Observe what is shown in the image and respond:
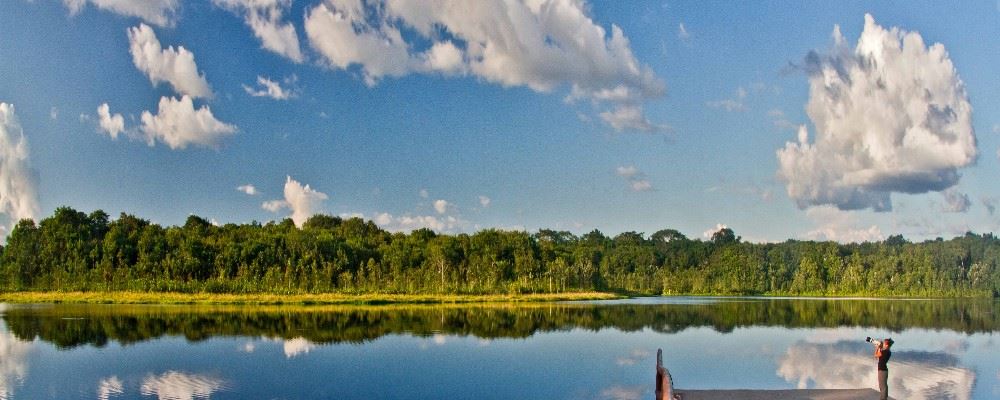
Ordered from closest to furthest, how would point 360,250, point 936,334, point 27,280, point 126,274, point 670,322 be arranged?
point 936,334, point 670,322, point 126,274, point 27,280, point 360,250

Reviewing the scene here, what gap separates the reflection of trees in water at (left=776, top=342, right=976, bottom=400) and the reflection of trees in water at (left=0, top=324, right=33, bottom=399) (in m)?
22.6

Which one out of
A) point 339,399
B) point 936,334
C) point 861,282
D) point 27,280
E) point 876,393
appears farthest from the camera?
point 861,282

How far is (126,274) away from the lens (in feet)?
253

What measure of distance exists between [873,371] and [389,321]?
26.7m

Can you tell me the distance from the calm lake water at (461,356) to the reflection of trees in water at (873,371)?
0.08 metres

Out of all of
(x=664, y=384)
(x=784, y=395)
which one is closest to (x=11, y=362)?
(x=664, y=384)

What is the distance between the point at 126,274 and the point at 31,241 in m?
18.1

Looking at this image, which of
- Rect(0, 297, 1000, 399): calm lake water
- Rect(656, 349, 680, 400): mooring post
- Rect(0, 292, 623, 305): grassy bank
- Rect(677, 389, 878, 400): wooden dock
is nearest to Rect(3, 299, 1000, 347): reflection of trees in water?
Rect(0, 297, 1000, 399): calm lake water

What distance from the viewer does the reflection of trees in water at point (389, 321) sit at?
1492 inches

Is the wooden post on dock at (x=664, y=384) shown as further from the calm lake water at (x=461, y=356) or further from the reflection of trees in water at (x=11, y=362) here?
the reflection of trees in water at (x=11, y=362)

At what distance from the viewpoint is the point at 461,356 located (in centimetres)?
2977

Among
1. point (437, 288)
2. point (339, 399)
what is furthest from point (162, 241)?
point (339, 399)

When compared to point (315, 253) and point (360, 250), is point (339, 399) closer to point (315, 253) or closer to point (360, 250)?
point (315, 253)

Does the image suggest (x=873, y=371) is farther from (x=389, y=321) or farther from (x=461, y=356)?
(x=389, y=321)
